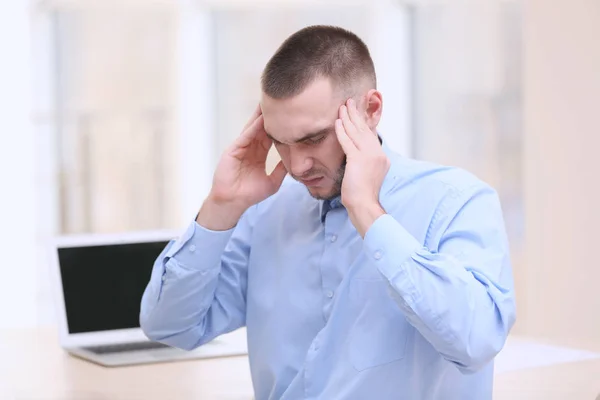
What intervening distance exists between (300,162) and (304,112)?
0.29 ft

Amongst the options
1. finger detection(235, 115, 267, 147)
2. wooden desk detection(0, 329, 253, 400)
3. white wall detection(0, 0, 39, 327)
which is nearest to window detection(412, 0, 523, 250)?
white wall detection(0, 0, 39, 327)

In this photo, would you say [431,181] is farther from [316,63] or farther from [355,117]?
[316,63]

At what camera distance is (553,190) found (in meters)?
4.16

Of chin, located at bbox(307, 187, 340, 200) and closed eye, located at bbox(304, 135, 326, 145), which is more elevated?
closed eye, located at bbox(304, 135, 326, 145)

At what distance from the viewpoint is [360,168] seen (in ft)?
5.18

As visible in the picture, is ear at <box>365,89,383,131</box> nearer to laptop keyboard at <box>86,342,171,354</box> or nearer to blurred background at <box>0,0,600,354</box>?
laptop keyboard at <box>86,342,171,354</box>

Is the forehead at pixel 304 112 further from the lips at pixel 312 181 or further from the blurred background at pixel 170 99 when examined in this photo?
the blurred background at pixel 170 99

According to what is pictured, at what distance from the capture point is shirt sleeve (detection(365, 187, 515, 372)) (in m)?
1.46

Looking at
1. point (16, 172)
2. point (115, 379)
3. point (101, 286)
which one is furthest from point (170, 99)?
point (115, 379)

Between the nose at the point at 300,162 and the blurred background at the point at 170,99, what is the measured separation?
3780 millimetres

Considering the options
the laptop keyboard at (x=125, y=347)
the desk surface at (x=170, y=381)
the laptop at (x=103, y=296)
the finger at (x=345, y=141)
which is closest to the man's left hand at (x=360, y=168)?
the finger at (x=345, y=141)

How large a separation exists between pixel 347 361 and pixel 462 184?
37 centimetres

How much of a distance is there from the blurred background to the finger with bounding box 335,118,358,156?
380 cm

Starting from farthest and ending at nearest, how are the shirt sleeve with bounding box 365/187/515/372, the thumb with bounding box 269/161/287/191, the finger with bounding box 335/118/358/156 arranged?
the thumb with bounding box 269/161/287/191 → the finger with bounding box 335/118/358/156 → the shirt sleeve with bounding box 365/187/515/372
